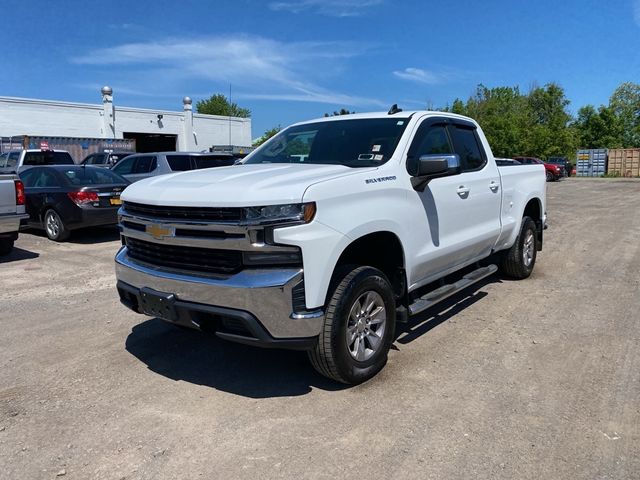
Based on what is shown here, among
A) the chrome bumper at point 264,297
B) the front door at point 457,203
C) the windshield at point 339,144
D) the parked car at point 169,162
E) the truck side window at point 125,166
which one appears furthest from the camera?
the truck side window at point 125,166

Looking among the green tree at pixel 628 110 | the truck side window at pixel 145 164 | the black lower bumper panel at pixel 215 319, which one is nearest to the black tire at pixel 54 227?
the truck side window at pixel 145 164

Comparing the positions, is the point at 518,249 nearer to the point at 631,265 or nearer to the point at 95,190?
the point at 631,265

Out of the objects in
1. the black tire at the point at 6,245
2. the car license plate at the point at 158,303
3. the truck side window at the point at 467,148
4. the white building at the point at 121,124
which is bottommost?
the black tire at the point at 6,245

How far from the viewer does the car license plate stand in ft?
11.8

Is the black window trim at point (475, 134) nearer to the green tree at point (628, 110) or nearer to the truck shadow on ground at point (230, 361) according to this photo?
the truck shadow on ground at point (230, 361)

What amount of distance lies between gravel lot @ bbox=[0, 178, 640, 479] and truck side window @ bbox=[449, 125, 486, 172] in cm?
155

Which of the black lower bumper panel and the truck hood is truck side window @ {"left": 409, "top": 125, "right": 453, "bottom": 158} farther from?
the black lower bumper panel

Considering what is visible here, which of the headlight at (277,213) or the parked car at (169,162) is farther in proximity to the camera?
the parked car at (169,162)

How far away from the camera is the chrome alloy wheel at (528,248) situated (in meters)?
6.93

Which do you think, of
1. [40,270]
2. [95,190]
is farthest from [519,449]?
[95,190]

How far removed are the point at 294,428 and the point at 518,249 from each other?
4496 mm

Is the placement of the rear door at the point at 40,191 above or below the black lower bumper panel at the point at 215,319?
above

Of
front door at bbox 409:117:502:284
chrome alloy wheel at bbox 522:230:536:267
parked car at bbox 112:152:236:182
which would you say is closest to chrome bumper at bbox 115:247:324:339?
front door at bbox 409:117:502:284

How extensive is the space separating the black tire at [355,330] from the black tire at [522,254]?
3274mm
